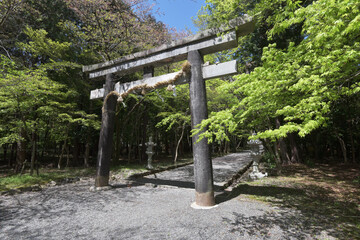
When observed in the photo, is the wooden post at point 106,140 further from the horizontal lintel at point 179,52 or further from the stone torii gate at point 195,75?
the horizontal lintel at point 179,52

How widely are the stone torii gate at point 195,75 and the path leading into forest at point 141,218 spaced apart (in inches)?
26.0

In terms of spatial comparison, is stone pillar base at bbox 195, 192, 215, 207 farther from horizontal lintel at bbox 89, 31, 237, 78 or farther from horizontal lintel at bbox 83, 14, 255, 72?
horizontal lintel at bbox 83, 14, 255, 72

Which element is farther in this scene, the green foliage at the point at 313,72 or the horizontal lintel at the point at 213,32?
the horizontal lintel at the point at 213,32

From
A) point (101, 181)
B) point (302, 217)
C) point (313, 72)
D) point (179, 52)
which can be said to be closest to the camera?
point (313, 72)

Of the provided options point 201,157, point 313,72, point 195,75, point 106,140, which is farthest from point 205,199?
point 106,140

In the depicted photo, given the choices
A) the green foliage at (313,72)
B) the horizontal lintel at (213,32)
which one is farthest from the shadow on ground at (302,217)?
the horizontal lintel at (213,32)

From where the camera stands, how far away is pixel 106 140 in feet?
19.4

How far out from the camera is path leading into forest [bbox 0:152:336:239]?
2.86 m

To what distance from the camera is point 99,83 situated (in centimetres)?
1277

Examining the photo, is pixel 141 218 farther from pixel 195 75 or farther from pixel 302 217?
pixel 195 75

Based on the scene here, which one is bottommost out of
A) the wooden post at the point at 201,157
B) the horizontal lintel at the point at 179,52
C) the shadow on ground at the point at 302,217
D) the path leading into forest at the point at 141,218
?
the shadow on ground at the point at 302,217

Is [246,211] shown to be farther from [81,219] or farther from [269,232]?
[81,219]

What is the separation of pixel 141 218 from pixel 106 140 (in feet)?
10.5

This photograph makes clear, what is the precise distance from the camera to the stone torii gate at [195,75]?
3.97 meters
